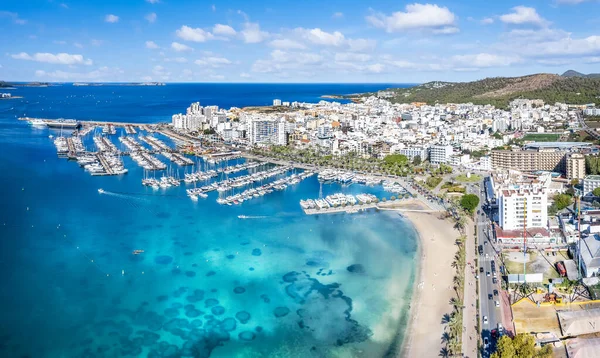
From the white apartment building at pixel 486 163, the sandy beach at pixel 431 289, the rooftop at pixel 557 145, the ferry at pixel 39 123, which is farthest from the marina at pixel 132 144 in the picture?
the rooftop at pixel 557 145

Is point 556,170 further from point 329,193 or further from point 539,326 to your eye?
point 539,326

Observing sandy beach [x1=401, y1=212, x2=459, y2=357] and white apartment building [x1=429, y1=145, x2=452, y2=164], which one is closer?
sandy beach [x1=401, y1=212, x2=459, y2=357]

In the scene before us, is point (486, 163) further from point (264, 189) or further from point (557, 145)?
point (264, 189)

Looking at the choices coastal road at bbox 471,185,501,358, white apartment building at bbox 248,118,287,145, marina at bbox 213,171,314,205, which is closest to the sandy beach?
coastal road at bbox 471,185,501,358

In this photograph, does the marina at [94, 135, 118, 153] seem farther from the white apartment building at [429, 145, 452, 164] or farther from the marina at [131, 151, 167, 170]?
the white apartment building at [429, 145, 452, 164]

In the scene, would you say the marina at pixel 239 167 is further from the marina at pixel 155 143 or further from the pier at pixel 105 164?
the marina at pixel 155 143

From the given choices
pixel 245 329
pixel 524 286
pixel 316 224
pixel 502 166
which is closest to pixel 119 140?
pixel 316 224

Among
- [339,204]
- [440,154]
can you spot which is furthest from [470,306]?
[440,154]
